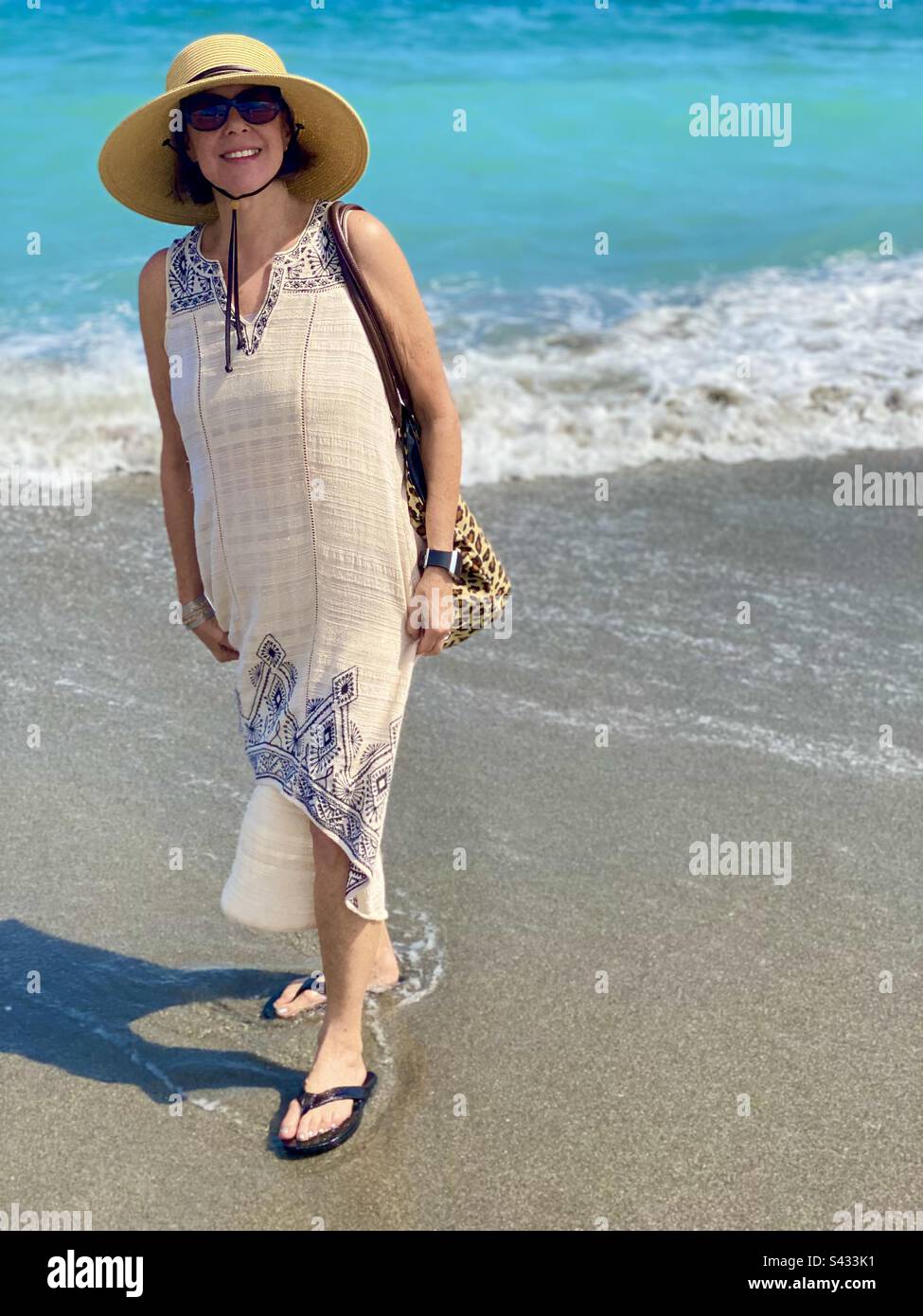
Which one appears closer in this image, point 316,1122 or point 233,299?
point 233,299

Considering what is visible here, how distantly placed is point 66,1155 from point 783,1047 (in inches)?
56.3

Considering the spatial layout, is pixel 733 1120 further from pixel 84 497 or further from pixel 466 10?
pixel 466 10

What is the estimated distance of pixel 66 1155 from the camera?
260 centimetres

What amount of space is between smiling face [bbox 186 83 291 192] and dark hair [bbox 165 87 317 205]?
0.20ft

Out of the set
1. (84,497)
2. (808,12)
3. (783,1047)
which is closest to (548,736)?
(783,1047)

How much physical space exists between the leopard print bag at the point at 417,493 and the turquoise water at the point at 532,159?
3564 mm

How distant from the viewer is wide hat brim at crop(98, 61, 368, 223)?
8.08 feet

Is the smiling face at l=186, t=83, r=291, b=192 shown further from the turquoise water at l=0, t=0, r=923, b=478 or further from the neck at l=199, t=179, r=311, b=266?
the turquoise water at l=0, t=0, r=923, b=478

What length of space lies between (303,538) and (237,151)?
69 cm

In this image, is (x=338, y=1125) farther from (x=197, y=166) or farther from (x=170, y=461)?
(x=197, y=166)

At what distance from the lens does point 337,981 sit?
9.00 ft

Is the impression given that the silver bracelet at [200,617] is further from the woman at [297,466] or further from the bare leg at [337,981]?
the bare leg at [337,981]

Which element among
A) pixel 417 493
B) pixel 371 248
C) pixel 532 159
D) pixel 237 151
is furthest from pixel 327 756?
pixel 532 159

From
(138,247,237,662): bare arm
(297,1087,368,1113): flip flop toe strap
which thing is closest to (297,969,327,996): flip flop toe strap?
(297,1087,368,1113): flip flop toe strap
